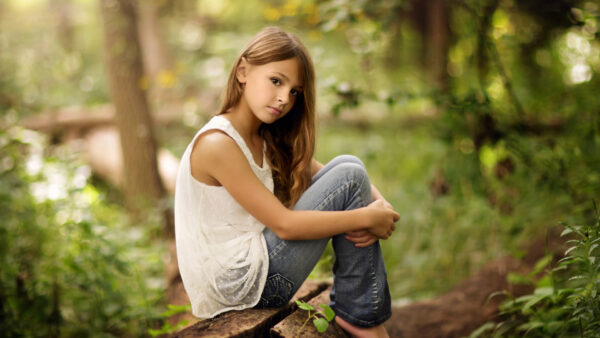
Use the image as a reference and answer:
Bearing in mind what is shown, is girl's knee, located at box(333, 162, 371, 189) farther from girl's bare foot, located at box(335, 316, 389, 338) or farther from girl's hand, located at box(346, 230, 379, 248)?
girl's bare foot, located at box(335, 316, 389, 338)

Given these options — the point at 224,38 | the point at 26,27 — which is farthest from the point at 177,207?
the point at 26,27

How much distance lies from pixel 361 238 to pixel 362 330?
0.43 meters

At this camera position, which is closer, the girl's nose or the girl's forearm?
the girl's forearm

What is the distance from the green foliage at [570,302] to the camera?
1.60 m

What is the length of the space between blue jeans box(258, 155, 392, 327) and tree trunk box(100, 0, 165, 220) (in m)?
2.86

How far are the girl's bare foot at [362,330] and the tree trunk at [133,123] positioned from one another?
295cm

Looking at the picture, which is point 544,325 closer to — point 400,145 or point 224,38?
point 224,38

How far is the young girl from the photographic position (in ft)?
5.82

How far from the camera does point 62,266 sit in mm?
2975

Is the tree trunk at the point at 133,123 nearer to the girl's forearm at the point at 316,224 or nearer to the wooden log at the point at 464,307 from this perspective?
the wooden log at the point at 464,307

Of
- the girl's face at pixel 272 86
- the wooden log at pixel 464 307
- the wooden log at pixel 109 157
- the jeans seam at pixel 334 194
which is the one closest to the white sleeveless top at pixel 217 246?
the girl's face at pixel 272 86

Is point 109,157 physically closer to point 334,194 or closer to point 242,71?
point 242,71

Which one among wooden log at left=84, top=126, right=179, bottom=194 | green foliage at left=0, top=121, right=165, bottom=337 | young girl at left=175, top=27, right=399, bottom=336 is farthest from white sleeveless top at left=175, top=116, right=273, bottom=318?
wooden log at left=84, top=126, right=179, bottom=194

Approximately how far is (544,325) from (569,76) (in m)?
4.74
